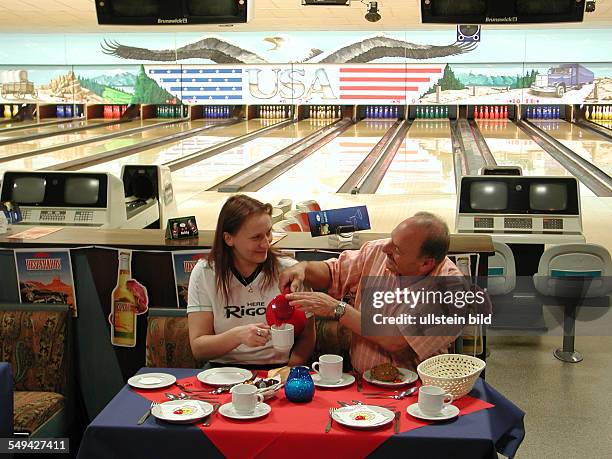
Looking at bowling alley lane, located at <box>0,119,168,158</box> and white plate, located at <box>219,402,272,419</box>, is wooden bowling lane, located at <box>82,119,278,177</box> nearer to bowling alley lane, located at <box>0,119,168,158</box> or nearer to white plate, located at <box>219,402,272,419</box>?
bowling alley lane, located at <box>0,119,168,158</box>

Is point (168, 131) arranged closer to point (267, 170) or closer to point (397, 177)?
point (267, 170)

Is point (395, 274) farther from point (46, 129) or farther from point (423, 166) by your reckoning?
point (46, 129)

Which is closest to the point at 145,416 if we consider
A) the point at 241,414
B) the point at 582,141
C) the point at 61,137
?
the point at 241,414

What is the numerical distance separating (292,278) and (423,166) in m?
7.92

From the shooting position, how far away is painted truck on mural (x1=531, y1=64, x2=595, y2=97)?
14.8 meters

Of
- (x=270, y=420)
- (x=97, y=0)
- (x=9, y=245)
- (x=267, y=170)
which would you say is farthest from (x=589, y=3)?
(x=270, y=420)

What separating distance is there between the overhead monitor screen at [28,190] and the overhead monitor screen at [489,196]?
2.72 metres

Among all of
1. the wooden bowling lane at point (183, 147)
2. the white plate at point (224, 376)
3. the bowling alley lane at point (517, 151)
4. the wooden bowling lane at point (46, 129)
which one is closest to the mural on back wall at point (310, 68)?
the wooden bowling lane at point (46, 129)

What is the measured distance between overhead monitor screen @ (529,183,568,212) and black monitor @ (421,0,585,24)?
113cm

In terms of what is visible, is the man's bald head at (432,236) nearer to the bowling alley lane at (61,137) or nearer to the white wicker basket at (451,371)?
the white wicker basket at (451,371)

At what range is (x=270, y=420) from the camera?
2.17 meters

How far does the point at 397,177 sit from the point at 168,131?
6.21 metres

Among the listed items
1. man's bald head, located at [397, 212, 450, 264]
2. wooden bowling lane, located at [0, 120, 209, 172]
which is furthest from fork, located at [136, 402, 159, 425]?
wooden bowling lane, located at [0, 120, 209, 172]

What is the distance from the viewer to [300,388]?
2.26 metres
